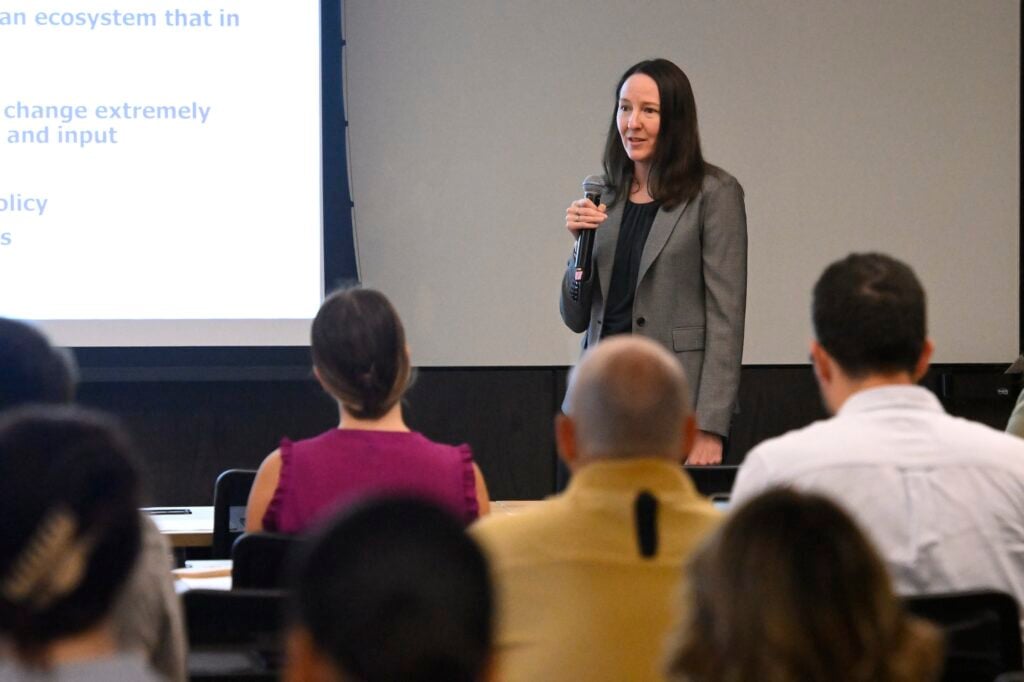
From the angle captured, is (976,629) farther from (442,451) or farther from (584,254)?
(584,254)

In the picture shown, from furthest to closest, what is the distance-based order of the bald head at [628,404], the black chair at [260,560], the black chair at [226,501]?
the black chair at [226,501]
the black chair at [260,560]
the bald head at [628,404]

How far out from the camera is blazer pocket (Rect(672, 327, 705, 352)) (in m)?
3.74

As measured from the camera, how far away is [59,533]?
1.13 meters

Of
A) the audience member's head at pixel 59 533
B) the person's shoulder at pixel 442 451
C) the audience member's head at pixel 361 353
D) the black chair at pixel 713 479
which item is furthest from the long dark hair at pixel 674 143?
the audience member's head at pixel 59 533

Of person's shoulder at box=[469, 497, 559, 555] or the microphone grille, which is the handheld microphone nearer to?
the microphone grille

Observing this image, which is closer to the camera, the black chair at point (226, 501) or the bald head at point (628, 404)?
the bald head at point (628, 404)

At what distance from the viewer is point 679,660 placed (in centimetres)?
124

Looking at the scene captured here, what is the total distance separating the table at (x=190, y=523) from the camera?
3.00m

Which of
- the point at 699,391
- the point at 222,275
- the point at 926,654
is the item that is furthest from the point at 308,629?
the point at 222,275

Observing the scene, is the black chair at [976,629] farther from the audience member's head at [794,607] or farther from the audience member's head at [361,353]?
the audience member's head at [361,353]

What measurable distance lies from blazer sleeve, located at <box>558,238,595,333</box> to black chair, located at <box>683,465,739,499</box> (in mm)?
1004

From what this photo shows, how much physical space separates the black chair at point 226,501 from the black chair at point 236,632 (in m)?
1.07

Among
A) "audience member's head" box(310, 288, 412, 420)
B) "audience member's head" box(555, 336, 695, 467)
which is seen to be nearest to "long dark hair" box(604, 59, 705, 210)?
"audience member's head" box(310, 288, 412, 420)

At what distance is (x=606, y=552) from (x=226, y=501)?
54.8 inches
